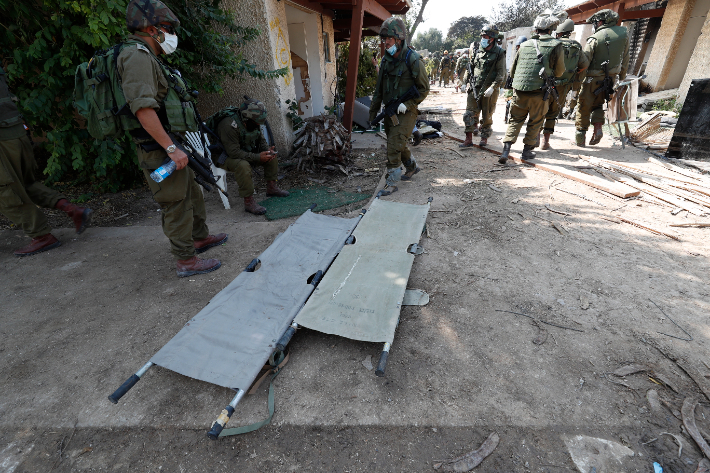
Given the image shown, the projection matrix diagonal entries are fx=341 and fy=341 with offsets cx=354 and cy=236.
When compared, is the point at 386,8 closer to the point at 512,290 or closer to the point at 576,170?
the point at 576,170

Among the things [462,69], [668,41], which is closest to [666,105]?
[668,41]

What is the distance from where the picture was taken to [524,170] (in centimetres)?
522

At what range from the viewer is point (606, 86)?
5680 mm

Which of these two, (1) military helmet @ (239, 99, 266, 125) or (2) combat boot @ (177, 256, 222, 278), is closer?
(2) combat boot @ (177, 256, 222, 278)

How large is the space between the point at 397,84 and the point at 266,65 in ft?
8.14

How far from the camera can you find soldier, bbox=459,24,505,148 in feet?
18.9

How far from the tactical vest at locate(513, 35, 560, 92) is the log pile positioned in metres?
2.74

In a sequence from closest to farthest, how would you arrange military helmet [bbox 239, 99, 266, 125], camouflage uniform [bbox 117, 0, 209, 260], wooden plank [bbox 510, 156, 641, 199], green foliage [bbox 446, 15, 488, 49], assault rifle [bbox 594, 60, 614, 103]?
camouflage uniform [bbox 117, 0, 209, 260] → military helmet [bbox 239, 99, 266, 125] → wooden plank [bbox 510, 156, 641, 199] → assault rifle [bbox 594, 60, 614, 103] → green foliage [bbox 446, 15, 488, 49]

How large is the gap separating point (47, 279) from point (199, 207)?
1470 mm

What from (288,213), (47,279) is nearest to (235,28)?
(288,213)

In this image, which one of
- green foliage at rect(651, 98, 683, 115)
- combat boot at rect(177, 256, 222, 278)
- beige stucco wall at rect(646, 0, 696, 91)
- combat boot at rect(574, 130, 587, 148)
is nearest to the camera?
combat boot at rect(177, 256, 222, 278)

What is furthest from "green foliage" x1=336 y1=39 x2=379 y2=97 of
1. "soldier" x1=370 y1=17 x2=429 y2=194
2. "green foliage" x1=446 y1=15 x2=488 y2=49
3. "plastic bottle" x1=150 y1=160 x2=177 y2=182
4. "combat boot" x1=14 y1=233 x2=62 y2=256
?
"green foliage" x1=446 y1=15 x2=488 y2=49

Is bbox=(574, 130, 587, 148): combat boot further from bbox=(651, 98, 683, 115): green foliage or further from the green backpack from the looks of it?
the green backpack

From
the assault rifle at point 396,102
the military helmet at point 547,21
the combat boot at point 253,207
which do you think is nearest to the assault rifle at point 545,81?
the military helmet at point 547,21
